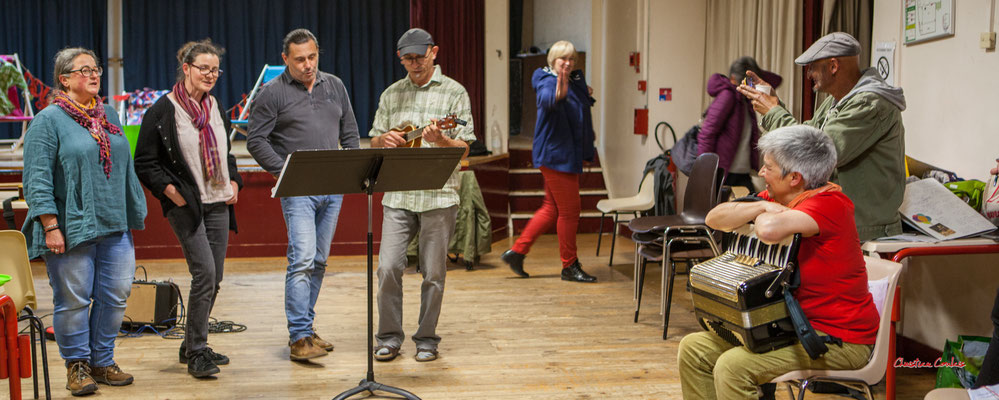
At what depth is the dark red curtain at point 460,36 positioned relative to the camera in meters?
8.23

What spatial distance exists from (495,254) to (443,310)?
1919 mm

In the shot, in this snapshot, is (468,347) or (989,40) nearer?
(989,40)

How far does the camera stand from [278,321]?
4.75 metres

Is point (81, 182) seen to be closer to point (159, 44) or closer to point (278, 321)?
point (278, 321)

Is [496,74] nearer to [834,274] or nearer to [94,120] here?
[94,120]

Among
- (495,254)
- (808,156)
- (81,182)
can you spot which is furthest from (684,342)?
(495,254)

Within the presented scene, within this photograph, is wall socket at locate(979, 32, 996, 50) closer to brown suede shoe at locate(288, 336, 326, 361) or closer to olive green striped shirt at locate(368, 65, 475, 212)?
olive green striped shirt at locate(368, 65, 475, 212)

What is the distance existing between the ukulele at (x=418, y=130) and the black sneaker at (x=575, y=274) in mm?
2198

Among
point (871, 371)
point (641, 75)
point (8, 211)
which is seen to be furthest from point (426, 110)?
point (641, 75)

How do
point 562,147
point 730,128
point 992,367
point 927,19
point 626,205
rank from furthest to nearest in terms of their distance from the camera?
1. point 626,205
2. point 562,147
3. point 730,128
4. point 927,19
5. point 992,367

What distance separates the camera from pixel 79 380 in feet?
11.4

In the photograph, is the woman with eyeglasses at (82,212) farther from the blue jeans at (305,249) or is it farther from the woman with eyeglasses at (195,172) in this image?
the blue jeans at (305,249)

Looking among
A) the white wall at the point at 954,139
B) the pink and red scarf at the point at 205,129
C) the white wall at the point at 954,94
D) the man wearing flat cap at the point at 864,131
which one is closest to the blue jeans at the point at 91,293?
the pink and red scarf at the point at 205,129

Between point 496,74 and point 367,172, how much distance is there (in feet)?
17.3
